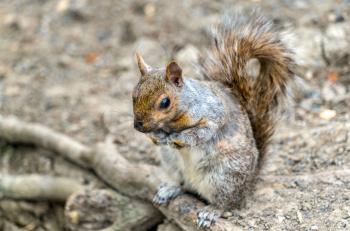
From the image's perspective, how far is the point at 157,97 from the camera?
7.64ft

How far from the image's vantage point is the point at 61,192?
3.37 m

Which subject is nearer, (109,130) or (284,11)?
(109,130)

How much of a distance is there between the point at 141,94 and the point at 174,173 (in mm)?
622

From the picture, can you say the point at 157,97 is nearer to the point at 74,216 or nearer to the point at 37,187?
the point at 74,216

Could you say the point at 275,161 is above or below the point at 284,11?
below

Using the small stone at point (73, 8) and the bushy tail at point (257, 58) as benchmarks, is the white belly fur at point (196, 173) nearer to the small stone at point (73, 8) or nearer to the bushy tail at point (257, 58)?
the bushy tail at point (257, 58)

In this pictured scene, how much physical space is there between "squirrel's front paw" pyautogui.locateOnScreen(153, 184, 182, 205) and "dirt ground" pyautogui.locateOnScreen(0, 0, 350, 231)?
0.32m

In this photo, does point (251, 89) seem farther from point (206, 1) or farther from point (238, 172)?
point (206, 1)

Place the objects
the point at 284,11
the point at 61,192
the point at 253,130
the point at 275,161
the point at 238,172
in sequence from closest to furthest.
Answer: the point at 238,172 → the point at 253,130 → the point at 275,161 → the point at 61,192 → the point at 284,11

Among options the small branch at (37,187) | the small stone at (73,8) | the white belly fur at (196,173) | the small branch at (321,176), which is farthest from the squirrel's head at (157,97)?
the small stone at (73,8)

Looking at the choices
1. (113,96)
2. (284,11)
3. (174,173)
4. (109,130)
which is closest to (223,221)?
(174,173)

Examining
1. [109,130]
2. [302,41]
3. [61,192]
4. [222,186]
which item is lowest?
[61,192]

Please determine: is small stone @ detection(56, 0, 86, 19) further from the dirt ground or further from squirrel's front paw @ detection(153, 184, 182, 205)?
squirrel's front paw @ detection(153, 184, 182, 205)

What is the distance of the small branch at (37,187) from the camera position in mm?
3357
